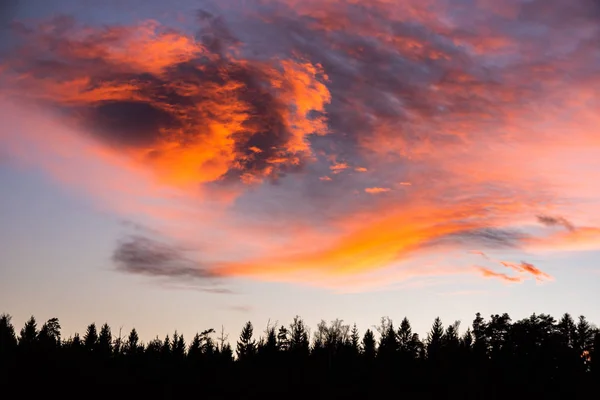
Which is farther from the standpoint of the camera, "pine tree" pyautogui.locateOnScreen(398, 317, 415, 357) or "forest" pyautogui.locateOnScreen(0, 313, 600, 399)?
"pine tree" pyautogui.locateOnScreen(398, 317, 415, 357)

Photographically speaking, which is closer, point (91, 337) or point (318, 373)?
point (318, 373)

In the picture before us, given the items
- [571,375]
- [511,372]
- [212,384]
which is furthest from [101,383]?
[571,375]

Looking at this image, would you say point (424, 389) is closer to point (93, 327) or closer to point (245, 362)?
point (245, 362)

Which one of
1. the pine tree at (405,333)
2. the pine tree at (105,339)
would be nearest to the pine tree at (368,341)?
the pine tree at (405,333)

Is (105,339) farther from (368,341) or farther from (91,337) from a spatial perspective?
(368,341)

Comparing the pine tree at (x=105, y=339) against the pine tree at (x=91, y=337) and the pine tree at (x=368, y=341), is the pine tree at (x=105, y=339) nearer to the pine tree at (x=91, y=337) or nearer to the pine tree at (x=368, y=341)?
the pine tree at (x=91, y=337)

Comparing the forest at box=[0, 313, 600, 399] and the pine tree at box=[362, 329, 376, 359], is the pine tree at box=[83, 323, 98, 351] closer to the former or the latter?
the forest at box=[0, 313, 600, 399]

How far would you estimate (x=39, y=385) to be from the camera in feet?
344

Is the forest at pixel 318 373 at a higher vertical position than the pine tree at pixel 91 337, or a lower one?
lower

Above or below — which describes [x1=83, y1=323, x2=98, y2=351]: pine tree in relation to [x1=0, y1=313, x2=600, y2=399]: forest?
above

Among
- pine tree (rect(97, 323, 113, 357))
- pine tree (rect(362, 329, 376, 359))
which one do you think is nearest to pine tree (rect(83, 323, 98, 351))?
pine tree (rect(97, 323, 113, 357))

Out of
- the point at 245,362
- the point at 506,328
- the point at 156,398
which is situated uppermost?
the point at 506,328

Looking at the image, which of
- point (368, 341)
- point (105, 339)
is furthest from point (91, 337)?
point (368, 341)

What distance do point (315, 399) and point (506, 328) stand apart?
2992 inches
